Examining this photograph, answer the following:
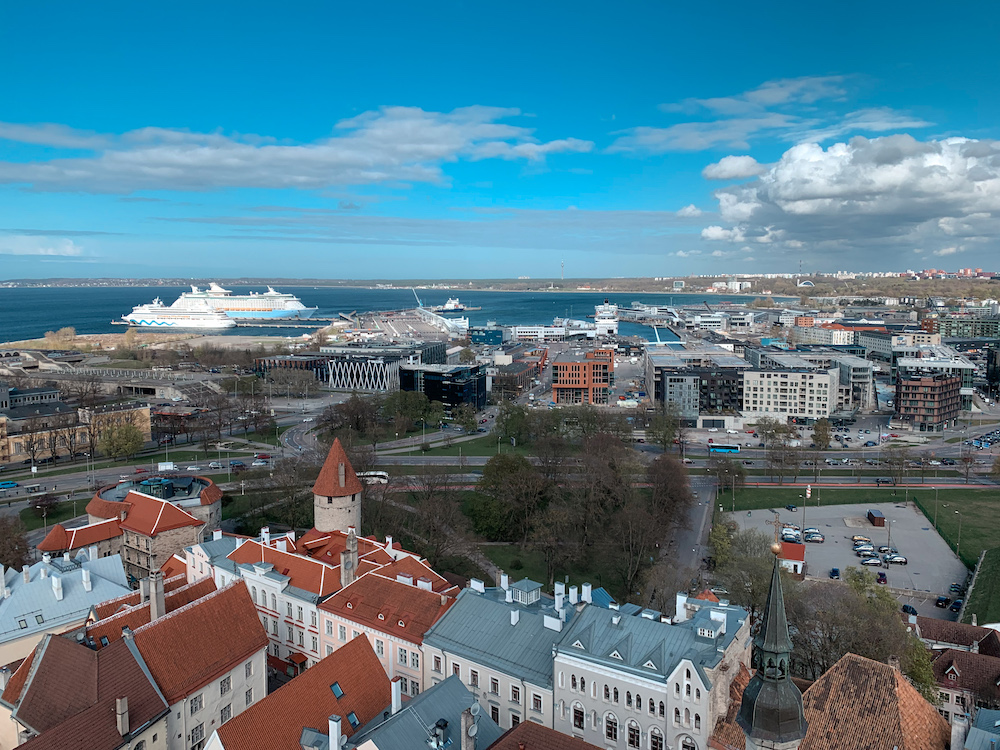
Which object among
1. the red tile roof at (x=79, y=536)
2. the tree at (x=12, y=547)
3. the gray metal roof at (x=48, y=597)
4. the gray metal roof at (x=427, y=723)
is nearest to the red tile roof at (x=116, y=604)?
the gray metal roof at (x=48, y=597)

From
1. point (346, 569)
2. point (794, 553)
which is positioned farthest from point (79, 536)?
point (794, 553)

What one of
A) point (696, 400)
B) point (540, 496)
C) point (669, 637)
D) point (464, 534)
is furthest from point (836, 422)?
point (669, 637)

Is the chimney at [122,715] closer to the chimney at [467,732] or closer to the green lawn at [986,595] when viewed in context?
the chimney at [467,732]

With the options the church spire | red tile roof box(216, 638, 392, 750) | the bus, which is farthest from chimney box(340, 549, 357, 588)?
the bus

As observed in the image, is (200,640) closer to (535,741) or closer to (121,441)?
(535,741)

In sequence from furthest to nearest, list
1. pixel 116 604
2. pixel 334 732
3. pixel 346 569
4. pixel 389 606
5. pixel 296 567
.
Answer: pixel 296 567 < pixel 346 569 < pixel 389 606 < pixel 116 604 < pixel 334 732

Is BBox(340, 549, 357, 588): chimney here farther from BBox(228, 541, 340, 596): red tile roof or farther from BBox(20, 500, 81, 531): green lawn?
BBox(20, 500, 81, 531): green lawn
